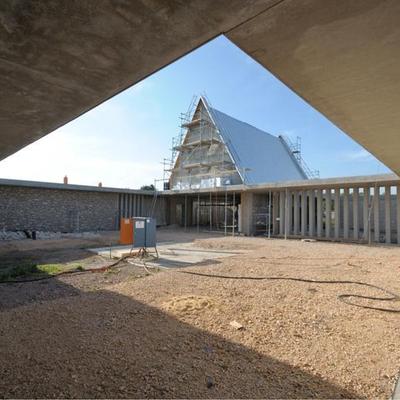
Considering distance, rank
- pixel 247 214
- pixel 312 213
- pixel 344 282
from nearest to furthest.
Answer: pixel 344 282
pixel 312 213
pixel 247 214

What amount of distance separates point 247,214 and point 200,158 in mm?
10114

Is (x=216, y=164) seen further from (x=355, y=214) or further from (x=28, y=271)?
(x=28, y=271)

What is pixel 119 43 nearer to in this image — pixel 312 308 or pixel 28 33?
pixel 28 33

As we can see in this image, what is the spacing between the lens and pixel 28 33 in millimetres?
2086

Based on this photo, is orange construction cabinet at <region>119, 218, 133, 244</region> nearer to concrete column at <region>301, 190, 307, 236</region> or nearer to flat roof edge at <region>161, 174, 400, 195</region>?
flat roof edge at <region>161, 174, 400, 195</region>

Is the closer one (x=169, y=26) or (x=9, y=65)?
(x=169, y=26)

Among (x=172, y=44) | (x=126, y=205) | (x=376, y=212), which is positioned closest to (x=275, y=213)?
(x=376, y=212)

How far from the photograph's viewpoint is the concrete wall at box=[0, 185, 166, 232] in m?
17.3

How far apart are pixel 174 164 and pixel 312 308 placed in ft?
86.3

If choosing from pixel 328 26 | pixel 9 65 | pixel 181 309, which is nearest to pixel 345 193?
pixel 181 309

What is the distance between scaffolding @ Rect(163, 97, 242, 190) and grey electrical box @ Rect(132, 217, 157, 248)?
51.0 feet

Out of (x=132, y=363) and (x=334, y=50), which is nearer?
(x=334, y=50)

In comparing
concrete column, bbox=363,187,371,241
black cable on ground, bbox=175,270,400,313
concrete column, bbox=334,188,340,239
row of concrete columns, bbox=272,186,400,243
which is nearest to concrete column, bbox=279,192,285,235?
row of concrete columns, bbox=272,186,400,243

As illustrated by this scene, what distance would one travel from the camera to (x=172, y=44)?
2.23 metres
